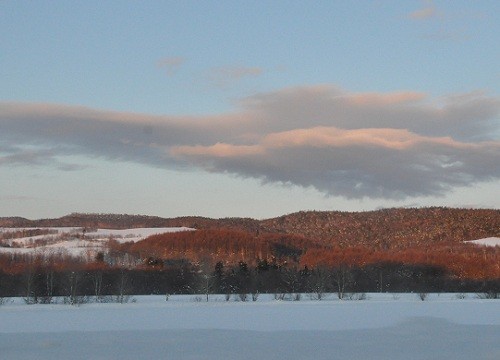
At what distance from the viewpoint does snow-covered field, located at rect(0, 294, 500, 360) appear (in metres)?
22.4

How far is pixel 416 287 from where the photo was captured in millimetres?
86188

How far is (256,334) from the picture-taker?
28.3 m

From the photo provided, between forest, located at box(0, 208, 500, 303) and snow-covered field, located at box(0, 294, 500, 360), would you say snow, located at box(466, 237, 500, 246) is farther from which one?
snow-covered field, located at box(0, 294, 500, 360)

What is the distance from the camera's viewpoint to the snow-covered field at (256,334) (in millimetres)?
22406

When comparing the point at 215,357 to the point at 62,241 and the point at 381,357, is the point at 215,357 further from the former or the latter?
the point at 62,241

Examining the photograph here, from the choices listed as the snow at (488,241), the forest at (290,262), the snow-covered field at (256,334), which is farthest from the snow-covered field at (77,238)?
the snow-covered field at (256,334)

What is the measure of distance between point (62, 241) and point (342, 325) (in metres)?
148

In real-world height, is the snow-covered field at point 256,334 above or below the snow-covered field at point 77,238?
below

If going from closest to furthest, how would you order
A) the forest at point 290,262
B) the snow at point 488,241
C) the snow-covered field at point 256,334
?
the snow-covered field at point 256,334, the forest at point 290,262, the snow at point 488,241

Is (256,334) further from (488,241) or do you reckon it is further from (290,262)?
(488,241)

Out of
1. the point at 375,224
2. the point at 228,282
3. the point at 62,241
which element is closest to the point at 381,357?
the point at 228,282

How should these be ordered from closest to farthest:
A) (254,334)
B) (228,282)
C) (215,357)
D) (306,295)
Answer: (215,357) < (254,334) < (306,295) < (228,282)

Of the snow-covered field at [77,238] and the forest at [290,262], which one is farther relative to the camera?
the snow-covered field at [77,238]

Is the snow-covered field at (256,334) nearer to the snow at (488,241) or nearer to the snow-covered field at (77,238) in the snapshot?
the snow at (488,241)
